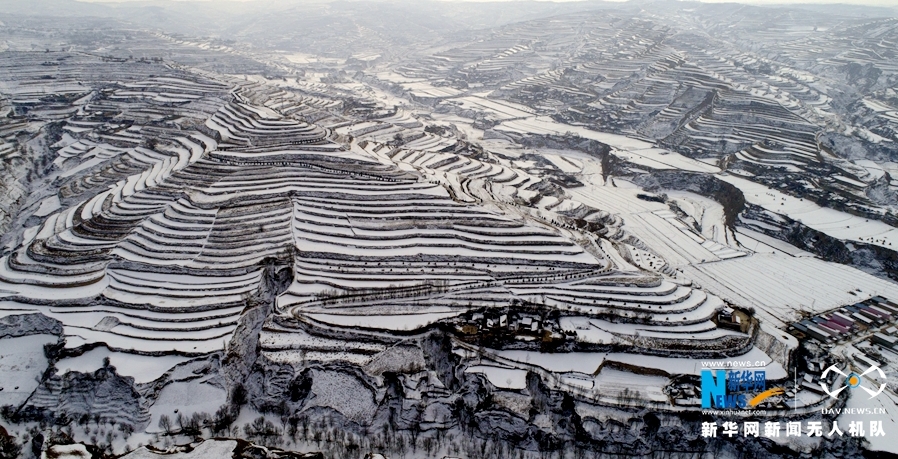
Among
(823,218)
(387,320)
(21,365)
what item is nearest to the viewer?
(21,365)

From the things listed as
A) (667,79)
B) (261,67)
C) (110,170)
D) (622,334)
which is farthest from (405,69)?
(622,334)

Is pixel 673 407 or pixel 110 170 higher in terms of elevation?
pixel 110 170

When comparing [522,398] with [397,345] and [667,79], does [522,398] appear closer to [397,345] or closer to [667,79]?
[397,345]

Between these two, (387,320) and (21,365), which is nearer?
(21,365)

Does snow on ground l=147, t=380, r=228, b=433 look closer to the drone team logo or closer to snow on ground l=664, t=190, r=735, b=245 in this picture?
the drone team logo

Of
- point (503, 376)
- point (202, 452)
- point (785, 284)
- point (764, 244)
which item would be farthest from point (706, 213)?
point (202, 452)

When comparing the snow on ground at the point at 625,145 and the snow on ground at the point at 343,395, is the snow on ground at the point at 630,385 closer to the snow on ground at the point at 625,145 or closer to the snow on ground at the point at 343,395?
the snow on ground at the point at 343,395

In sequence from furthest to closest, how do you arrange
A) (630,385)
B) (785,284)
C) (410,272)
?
(785,284)
(410,272)
(630,385)

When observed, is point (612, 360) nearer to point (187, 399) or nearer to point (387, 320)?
point (387, 320)
